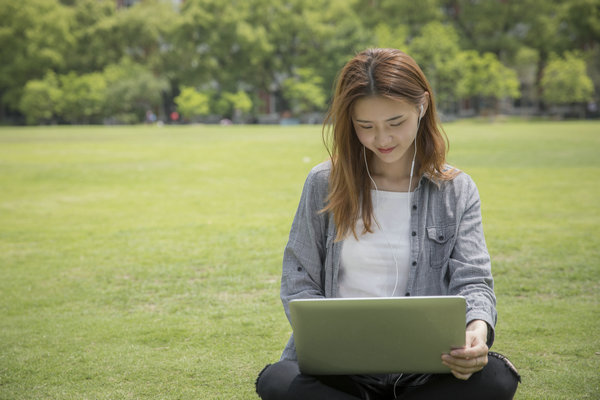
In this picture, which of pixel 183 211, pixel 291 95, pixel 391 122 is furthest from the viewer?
pixel 291 95

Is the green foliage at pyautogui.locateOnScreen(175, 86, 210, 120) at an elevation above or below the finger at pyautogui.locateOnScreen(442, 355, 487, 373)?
above

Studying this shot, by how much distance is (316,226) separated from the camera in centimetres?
243

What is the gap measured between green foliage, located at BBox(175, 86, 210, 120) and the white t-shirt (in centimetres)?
5254

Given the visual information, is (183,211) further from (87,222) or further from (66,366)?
(66,366)

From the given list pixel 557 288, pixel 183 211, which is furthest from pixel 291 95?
pixel 557 288

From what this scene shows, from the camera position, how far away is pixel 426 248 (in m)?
2.32

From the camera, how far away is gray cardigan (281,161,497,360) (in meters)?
2.28

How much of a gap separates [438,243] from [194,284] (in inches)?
133

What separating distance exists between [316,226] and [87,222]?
6757mm

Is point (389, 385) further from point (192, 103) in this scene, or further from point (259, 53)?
point (259, 53)

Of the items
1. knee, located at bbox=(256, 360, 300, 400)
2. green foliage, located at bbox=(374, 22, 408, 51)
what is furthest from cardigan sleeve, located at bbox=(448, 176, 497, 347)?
green foliage, located at bbox=(374, 22, 408, 51)

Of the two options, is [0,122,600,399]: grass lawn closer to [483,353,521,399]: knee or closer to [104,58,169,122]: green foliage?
[483,353,521,399]: knee

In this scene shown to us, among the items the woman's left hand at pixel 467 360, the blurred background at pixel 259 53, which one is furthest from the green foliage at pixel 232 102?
the woman's left hand at pixel 467 360

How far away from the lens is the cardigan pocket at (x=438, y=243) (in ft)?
7.63
